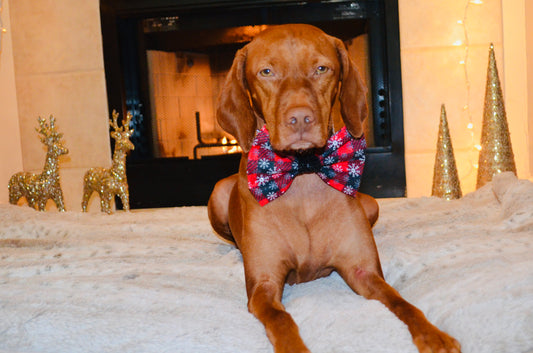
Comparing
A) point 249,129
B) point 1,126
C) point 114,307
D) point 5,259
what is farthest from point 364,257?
point 1,126

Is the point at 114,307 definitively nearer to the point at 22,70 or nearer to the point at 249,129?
the point at 249,129

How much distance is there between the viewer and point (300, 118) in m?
1.34

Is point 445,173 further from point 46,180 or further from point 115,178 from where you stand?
point 46,180

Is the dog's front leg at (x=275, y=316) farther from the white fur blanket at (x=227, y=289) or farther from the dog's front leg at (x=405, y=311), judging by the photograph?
the dog's front leg at (x=405, y=311)

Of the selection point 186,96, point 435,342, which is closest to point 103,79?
point 186,96

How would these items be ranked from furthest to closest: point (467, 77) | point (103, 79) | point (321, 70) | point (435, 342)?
point (103, 79), point (467, 77), point (321, 70), point (435, 342)

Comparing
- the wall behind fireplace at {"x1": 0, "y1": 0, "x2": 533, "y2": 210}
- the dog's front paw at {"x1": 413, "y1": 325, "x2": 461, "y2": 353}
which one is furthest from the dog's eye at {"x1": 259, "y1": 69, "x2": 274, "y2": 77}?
the wall behind fireplace at {"x1": 0, "y1": 0, "x2": 533, "y2": 210}

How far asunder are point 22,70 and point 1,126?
0.45m

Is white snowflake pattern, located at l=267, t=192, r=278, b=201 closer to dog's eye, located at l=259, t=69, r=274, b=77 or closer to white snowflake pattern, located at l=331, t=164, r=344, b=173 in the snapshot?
white snowflake pattern, located at l=331, t=164, r=344, b=173

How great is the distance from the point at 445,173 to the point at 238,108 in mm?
1973

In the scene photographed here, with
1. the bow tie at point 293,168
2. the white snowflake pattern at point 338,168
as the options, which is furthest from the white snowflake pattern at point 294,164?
the white snowflake pattern at point 338,168

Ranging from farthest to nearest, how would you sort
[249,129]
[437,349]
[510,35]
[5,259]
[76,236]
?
[510,35] < [76,236] < [5,259] < [249,129] < [437,349]

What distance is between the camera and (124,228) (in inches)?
85.6

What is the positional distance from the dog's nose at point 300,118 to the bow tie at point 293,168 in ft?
0.64
